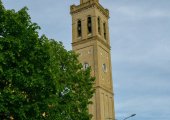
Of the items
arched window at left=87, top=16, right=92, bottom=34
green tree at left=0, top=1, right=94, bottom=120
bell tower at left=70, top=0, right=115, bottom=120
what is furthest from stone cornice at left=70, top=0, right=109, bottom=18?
green tree at left=0, top=1, right=94, bottom=120

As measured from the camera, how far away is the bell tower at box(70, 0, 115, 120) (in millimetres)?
61178

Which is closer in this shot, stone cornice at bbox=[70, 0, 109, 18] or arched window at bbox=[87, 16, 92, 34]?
arched window at bbox=[87, 16, 92, 34]

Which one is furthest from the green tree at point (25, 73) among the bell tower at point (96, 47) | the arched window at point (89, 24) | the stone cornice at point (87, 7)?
the stone cornice at point (87, 7)

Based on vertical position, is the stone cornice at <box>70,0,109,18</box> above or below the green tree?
above

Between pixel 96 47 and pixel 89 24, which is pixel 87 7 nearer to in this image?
pixel 89 24

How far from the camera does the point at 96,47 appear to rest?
209 feet

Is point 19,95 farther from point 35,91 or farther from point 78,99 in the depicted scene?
point 78,99

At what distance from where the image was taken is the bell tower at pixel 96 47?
61.2 m

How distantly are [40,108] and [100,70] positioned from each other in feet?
127

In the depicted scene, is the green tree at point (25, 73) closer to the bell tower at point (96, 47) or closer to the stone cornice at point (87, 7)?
the bell tower at point (96, 47)

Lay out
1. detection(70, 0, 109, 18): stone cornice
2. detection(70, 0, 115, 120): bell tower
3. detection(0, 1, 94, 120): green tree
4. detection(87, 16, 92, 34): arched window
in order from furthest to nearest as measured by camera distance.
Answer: detection(70, 0, 109, 18): stone cornice < detection(87, 16, 92, 34): arched window < detection(70, 0, 115, 120): bell tower < detection(0, 1, 94, 120): green tree

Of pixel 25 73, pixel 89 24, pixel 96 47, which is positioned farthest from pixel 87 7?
pixel 25 73

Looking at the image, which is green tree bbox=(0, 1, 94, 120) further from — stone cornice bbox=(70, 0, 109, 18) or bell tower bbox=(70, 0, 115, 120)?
stone cornice bbox=(70, 0, 109, 18)

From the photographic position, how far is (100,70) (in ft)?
207
